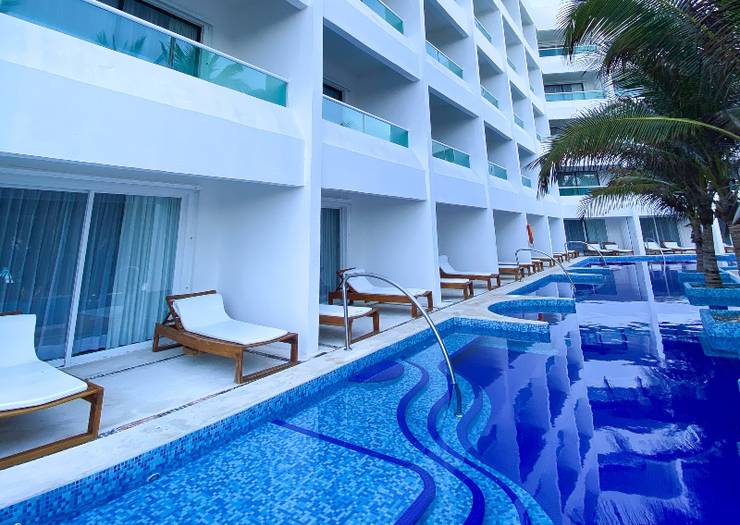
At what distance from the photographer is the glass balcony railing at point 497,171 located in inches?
584

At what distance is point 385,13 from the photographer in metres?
9.08

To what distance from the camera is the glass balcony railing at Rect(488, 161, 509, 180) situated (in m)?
14.8

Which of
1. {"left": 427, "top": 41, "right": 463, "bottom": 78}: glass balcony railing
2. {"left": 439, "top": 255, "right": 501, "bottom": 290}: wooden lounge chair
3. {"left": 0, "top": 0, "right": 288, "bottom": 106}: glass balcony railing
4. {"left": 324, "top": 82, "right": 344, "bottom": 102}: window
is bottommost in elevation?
{"left": 439, "top": 255, "right": 501, "bottom": 290}: wooden lounge chair

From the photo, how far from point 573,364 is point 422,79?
8.55 m

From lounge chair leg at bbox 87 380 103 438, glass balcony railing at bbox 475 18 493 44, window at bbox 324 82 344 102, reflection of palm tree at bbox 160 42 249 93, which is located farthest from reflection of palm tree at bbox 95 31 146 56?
glass balcony railing at bbox 475 18 493 44

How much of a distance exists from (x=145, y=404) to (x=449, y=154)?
35.7ft

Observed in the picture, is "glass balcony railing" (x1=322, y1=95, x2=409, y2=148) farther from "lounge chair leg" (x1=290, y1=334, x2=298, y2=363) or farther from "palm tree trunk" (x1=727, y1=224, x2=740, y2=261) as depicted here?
"palm tree trunk" (x1=727, y1=224, x2=740, y2=261)

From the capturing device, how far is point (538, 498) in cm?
279

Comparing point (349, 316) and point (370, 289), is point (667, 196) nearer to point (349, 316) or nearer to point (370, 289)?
point (370, 289)

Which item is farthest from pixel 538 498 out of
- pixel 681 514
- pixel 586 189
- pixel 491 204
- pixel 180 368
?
pixel 586 189

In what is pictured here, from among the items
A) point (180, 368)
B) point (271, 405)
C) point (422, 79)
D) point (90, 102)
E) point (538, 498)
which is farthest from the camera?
point (422, 79)

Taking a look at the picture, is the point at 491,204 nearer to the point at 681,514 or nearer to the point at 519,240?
the point at 519,240

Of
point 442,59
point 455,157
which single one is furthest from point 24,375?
point 442,59

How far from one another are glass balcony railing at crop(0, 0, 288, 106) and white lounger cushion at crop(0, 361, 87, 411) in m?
3.90
